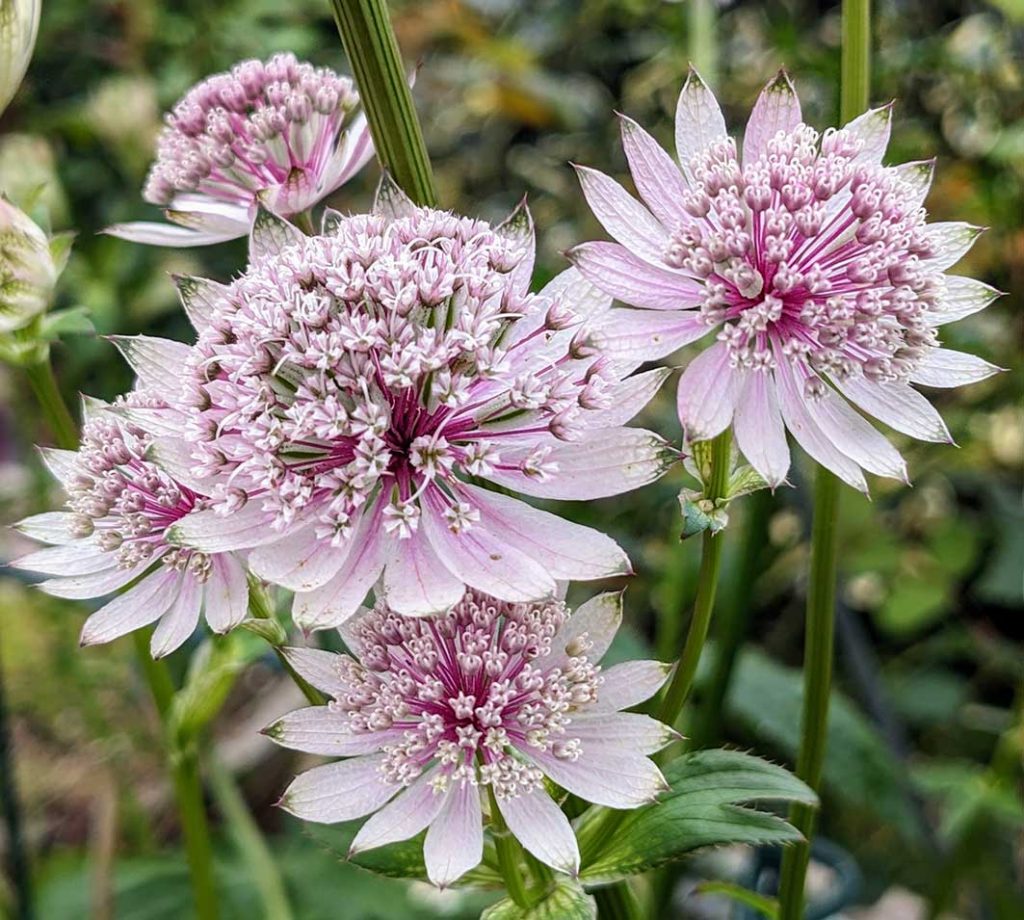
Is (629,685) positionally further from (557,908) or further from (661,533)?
(661,533)

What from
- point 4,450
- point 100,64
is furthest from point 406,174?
point 4,450

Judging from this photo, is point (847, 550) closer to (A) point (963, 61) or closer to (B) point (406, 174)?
(A) point (963, 61)

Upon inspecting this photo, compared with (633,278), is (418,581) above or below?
below

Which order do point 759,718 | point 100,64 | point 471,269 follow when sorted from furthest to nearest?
point 100,64
point 759,718
point 471,269

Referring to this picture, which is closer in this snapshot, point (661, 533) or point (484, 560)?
point (484, 560)

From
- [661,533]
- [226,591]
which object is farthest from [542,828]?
[661,533]

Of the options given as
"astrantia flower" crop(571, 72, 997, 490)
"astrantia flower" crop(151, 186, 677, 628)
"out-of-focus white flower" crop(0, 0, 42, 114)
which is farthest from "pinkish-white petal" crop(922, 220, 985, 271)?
"out-of-focus white flower" crop(0, 0, 42, 114)

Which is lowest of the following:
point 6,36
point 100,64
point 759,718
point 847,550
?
point 759,718
